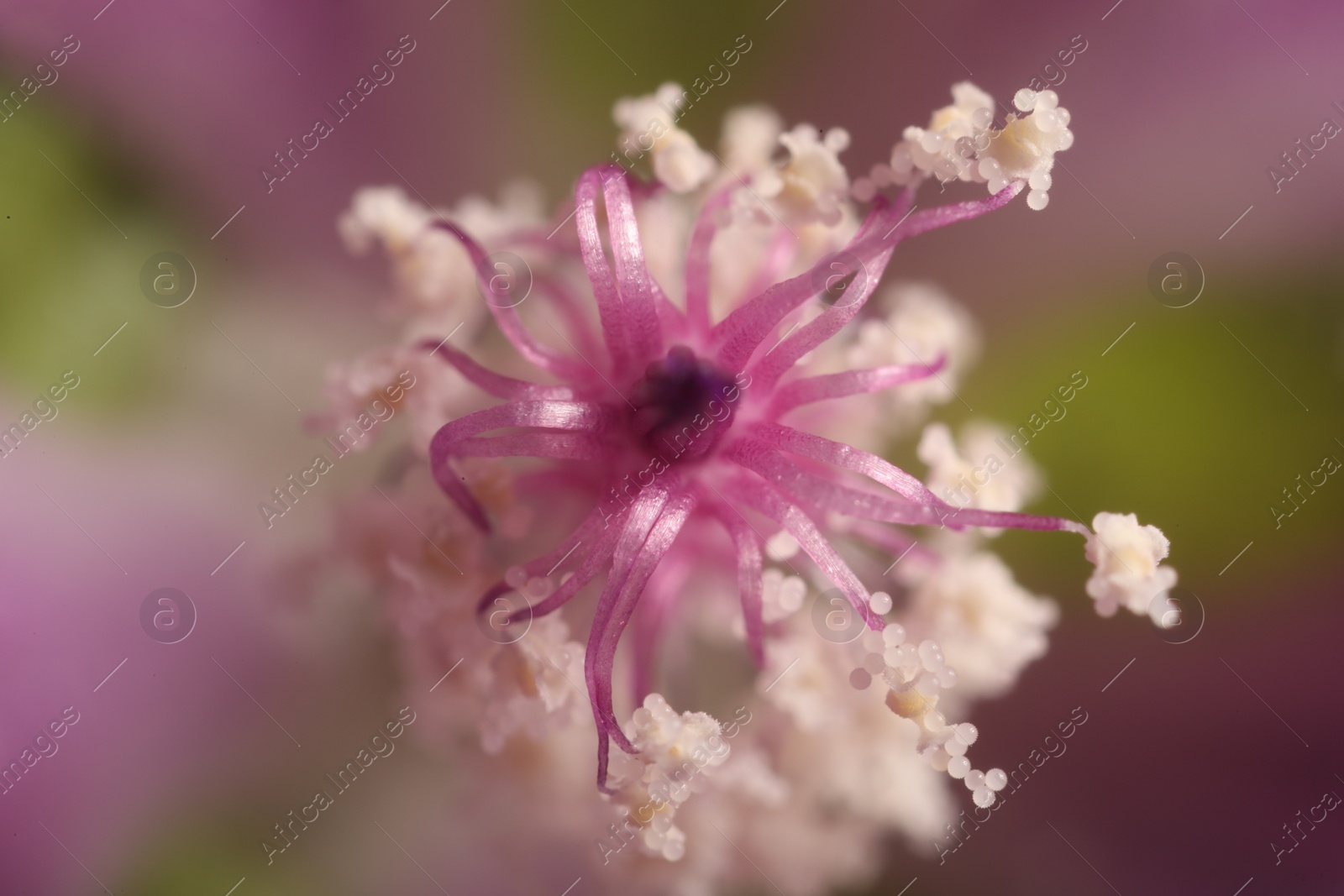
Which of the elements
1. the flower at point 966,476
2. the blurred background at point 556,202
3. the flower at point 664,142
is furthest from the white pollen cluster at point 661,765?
the flower at point 664,142

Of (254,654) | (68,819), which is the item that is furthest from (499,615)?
(68,819)

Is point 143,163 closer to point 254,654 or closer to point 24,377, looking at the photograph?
point 24,377

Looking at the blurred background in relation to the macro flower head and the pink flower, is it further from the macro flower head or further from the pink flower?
the pink flower

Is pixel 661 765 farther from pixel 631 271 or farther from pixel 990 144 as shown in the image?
pixel 990 144

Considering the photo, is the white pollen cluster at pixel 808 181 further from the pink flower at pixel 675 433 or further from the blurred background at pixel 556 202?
the blurred background at pixel 556 202

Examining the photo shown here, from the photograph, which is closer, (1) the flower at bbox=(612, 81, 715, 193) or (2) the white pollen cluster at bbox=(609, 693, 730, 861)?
(2) the white pollen cluster at bbox=(609, 693, 730, 861)

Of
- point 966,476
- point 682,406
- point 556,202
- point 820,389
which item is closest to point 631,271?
point 682,406

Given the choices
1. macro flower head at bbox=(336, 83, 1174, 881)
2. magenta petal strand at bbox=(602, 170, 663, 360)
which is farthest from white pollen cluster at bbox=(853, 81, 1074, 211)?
magenta petal strand at bbox=(602, 170, 663, 360)
